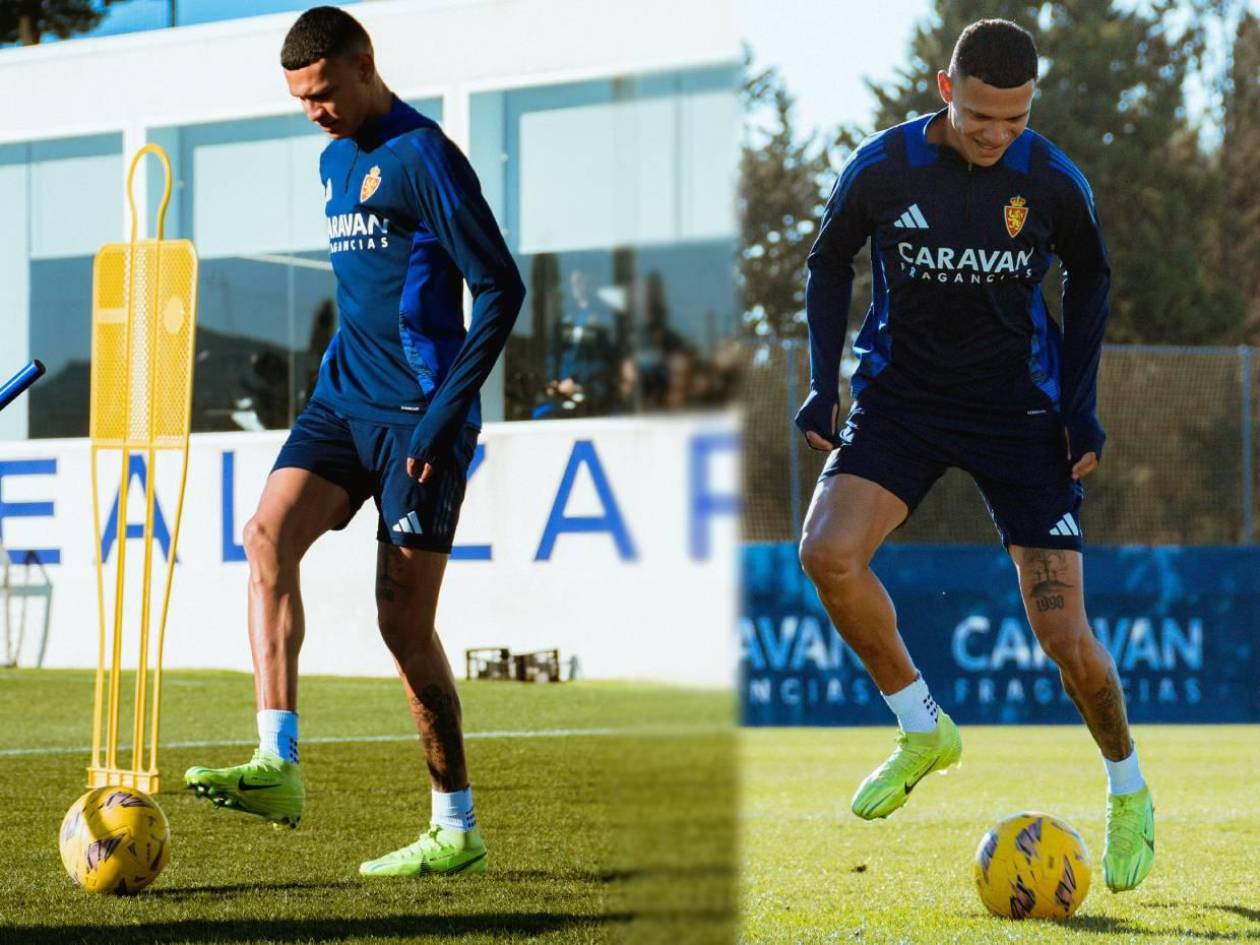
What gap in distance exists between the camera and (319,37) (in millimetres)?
3365

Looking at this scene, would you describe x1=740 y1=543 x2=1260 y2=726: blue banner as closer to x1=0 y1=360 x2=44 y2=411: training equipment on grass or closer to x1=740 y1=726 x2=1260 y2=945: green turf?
x1=740 y1=726 x2=1260 y2=945: green turf

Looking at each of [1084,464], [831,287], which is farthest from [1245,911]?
[831,287]

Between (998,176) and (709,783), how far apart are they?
3.09 meters

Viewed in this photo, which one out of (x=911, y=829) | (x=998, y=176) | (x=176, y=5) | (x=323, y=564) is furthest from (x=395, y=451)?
(x=323, y=564)

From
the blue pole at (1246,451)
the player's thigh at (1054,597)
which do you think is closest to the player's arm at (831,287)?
the player's thigh at (1054,597)

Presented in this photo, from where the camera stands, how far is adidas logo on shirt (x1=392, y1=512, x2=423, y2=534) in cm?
350

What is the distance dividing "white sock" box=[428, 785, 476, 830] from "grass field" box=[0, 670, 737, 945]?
106mm

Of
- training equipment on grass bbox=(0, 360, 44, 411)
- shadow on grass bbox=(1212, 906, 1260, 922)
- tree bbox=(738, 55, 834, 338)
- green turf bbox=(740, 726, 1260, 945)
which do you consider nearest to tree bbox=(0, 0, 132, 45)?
green turf bbox=(740, 726, 1260, 945)

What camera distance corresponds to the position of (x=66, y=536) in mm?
13117

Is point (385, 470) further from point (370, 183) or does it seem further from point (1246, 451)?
point (1246, 451)

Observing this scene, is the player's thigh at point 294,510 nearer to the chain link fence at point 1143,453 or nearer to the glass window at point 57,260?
the glass window at point 57,260

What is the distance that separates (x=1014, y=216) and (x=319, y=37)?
1.33 m

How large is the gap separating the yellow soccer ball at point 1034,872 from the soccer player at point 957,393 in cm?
13

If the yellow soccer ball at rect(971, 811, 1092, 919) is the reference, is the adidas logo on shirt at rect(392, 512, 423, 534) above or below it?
above
